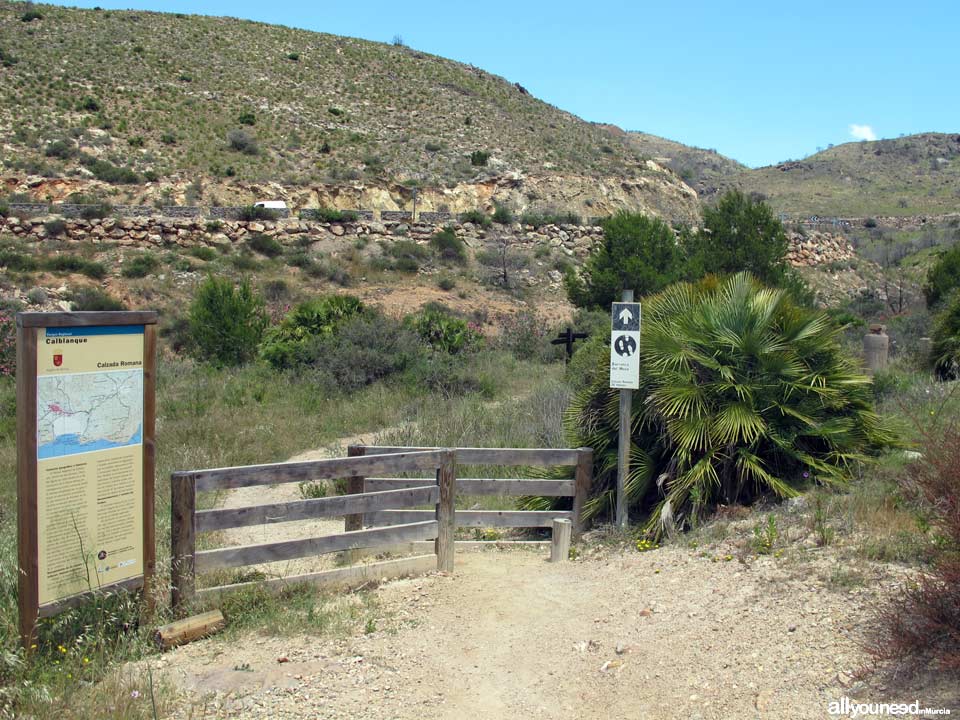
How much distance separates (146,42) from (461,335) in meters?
42.4

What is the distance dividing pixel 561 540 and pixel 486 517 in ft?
2.30

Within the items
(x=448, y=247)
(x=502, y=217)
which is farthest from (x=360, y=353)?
(x=502, y=217)

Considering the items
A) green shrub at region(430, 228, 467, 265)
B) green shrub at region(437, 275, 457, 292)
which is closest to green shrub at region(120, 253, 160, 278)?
green shrub at region(437, 275, 457, 292)

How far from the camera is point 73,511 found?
4.64 m

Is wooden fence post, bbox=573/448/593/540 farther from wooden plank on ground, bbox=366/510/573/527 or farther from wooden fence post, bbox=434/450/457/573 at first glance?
wooden fence post, bbox=434/450/457/573

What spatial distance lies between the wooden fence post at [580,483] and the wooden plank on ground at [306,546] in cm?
146

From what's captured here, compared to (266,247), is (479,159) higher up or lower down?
higher up

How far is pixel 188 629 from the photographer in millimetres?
5102

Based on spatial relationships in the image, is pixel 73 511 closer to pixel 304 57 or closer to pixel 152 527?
pixel 152 527

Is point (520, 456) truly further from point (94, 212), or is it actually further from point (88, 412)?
point (94, 212)

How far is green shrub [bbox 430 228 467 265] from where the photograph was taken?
1293 inches

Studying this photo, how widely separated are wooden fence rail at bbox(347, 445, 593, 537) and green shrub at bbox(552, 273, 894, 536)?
0.27m

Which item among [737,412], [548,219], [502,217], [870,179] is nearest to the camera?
[737,412]

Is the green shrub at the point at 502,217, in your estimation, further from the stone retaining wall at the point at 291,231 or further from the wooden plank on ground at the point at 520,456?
the wooden plank on ground at the point at 520,456
